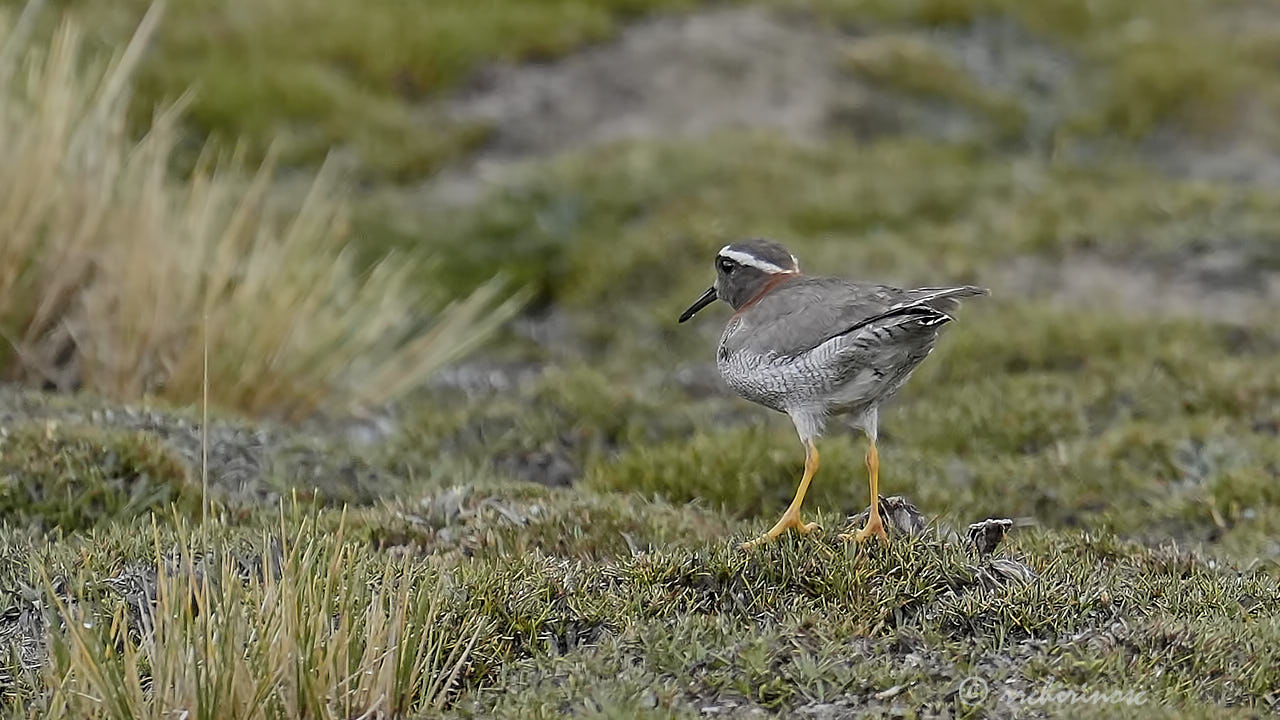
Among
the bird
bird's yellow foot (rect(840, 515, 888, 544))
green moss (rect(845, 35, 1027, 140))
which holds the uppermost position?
the bird

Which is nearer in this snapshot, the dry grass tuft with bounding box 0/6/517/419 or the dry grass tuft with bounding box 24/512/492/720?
the dry grass tuft with bounding box 24/512/492/720

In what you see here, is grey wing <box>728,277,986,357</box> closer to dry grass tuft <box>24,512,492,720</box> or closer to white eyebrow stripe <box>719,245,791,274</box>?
white eyebrow stripe <box>719,245,791,274</box>

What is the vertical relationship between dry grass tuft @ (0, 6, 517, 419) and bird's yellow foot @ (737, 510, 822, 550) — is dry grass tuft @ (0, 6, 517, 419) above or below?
below

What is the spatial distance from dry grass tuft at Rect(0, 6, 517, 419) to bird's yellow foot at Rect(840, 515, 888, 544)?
14.0ft

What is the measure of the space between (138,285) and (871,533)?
480cm

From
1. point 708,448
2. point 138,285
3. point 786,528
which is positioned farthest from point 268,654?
point 138,285

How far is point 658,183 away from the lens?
46.8ft

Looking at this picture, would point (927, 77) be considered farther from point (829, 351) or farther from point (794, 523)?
point (794, 523)

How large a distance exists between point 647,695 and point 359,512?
2.47 meters

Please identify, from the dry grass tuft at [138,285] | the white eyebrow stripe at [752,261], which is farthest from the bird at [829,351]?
the dry grass tuft at [138,285]

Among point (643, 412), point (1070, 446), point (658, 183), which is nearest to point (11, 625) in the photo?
point (643, 412)

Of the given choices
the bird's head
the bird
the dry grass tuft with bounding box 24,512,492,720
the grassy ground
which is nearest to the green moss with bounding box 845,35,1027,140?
the grassy ground

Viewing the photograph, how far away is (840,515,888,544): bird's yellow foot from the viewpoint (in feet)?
18.3

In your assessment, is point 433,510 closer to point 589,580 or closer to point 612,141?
point 589,580
